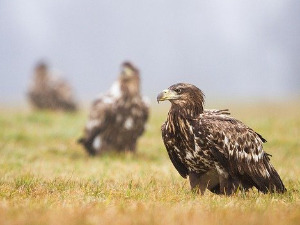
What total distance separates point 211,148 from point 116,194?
4.72 feet

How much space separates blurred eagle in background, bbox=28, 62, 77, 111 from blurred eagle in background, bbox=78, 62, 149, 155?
1326 centimetres

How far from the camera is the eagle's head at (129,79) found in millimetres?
15539

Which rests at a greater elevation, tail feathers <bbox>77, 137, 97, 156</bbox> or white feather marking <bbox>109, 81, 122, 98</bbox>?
white feather marking <bbox>109, 81, 122, 98</bbox>

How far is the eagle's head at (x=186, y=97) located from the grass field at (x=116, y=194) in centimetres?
121

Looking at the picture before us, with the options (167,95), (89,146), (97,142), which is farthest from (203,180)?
(89,146)

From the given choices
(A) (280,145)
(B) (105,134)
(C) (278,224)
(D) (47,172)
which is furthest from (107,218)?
(A) (280,145)

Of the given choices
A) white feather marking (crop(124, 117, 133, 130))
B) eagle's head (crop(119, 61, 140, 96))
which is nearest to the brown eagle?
white feather marking (crop(124, 117, 133, 130))

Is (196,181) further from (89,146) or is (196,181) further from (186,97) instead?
(89,146)

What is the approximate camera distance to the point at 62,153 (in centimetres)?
1609

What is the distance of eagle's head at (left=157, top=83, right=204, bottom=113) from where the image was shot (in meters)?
9.04

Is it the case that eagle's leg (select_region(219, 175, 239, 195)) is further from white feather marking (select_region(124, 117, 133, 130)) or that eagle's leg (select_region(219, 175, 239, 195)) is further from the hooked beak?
white feather marking (select_region(124, 117, 133, 130))

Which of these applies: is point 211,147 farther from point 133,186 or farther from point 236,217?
point 236,217

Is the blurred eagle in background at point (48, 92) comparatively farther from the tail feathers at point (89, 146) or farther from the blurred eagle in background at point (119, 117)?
the blurred eagle in background at point (119, 117)

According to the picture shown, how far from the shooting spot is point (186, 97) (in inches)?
356
